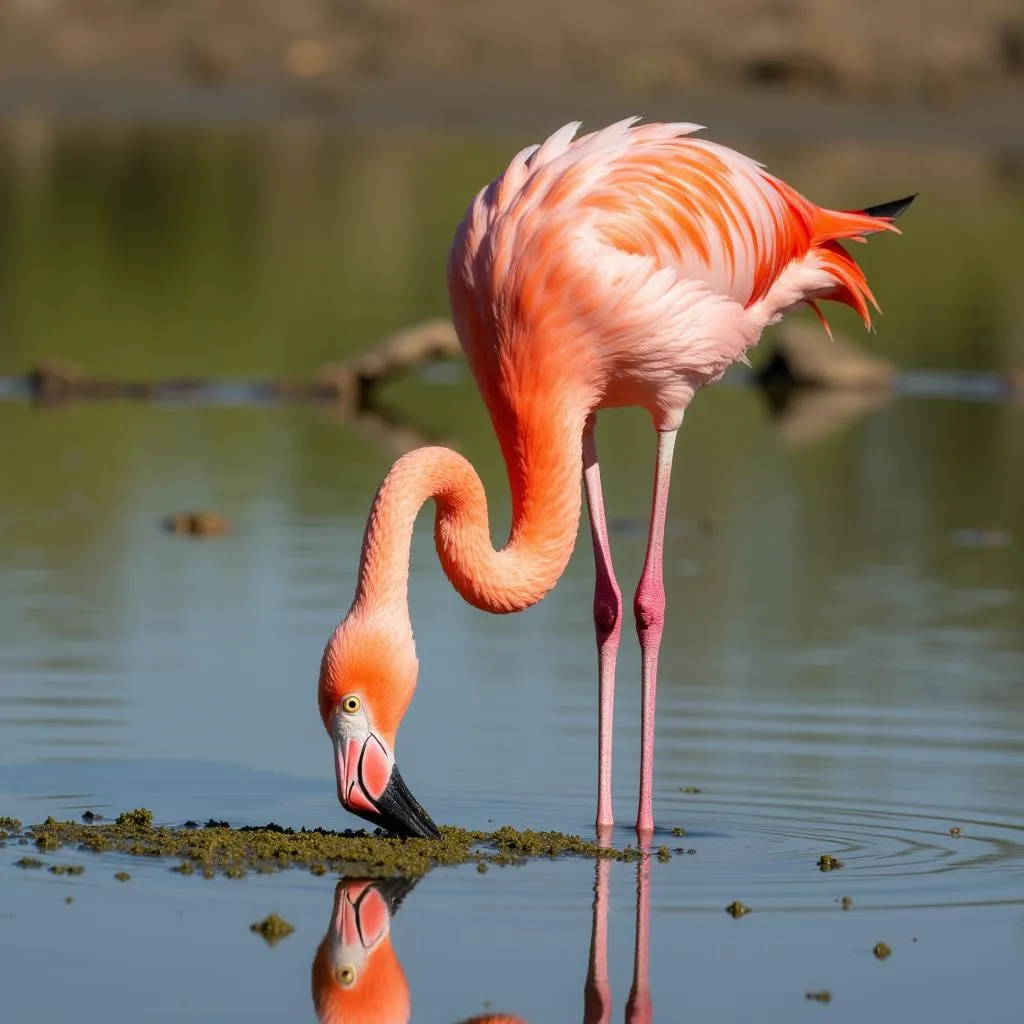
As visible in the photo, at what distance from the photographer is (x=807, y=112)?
132 feet

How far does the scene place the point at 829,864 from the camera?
6777 mm

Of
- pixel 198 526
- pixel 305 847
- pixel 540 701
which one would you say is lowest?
pixel 305 847

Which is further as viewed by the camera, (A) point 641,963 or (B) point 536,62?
(B) point 536,62

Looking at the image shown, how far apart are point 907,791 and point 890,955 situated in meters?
1.81

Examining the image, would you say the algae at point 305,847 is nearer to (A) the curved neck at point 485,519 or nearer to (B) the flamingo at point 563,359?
(B) the flamingo at point 563,359

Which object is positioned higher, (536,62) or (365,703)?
(536,62)

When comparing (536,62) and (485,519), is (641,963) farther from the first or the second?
(536,62)

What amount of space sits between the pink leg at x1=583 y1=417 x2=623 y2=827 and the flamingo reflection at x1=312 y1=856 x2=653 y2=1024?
80 centimetres

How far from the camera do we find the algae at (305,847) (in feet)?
21.8

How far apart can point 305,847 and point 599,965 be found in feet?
3.94

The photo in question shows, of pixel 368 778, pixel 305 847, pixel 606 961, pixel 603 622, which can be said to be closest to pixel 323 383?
pixel 603 622

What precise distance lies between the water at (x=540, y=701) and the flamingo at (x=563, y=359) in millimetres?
466

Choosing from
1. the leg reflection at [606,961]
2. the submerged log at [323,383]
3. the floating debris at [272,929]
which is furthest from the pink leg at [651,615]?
the submerged log at [323,383]

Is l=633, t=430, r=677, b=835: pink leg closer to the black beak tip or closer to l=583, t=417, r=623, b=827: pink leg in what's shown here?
l=583, t=417, r=623, b=827: pink leg
